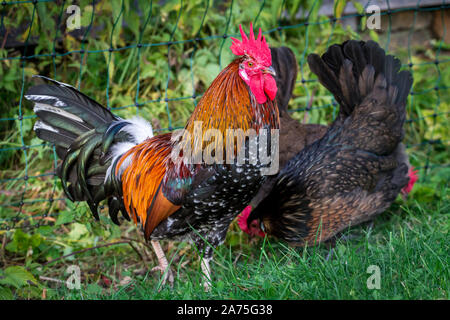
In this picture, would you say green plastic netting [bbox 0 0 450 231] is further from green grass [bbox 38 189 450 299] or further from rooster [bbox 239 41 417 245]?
green grass [bbox 38 189 450 299]

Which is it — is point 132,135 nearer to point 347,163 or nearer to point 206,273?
point 206,273

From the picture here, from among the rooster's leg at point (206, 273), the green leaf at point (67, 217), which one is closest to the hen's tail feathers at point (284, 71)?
the rooster's leg at point (206, 273)

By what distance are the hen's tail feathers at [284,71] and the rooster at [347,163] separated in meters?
0.24

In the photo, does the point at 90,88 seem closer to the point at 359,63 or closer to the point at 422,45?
the point at 359,63

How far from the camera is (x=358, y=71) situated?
3896mm

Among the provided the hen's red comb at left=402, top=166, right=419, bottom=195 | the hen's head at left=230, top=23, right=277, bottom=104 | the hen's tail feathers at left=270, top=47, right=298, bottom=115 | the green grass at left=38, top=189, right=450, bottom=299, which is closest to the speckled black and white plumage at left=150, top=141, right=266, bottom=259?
the green grass at left=38, top=189, right=450, bottom=299

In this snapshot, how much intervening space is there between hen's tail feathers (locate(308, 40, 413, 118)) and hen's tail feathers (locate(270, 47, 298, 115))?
0.74ft

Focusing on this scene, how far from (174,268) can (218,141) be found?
1423 millimetres

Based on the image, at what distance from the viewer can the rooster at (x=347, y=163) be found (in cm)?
362

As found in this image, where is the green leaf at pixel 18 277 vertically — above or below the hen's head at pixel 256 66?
below

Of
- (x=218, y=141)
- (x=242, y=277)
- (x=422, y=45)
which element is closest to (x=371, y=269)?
(x=242, y=277)

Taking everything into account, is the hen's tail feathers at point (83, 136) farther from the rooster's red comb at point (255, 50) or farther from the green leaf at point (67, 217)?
the rooster's red comb at point (255, 50)
